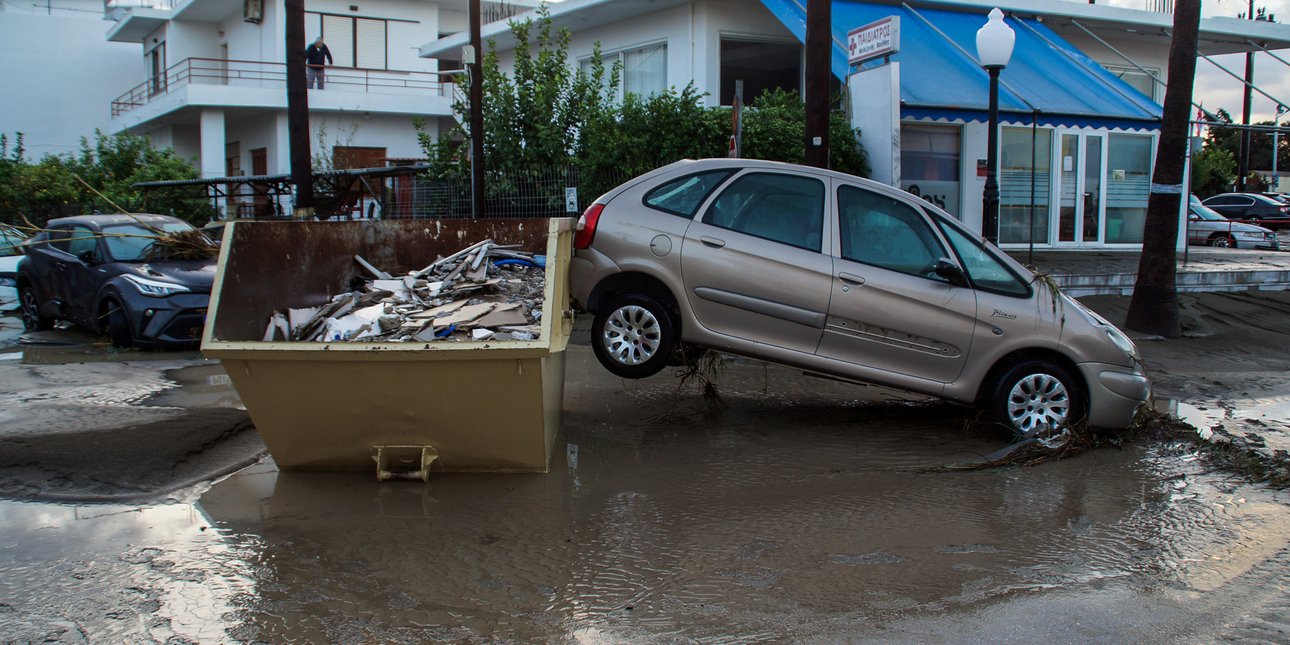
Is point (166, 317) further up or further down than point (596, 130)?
further down

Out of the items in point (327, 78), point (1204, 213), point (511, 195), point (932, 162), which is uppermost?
point (327, 78)

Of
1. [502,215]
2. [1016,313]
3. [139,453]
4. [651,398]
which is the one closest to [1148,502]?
[1016,313]

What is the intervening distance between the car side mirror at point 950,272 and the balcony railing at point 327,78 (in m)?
22.5

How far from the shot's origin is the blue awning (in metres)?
14.4

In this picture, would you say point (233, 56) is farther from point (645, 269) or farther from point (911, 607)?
point (911, 607)

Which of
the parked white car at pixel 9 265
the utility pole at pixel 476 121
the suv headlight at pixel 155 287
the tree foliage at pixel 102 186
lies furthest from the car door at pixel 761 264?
the tree foliage at pixel 102 186

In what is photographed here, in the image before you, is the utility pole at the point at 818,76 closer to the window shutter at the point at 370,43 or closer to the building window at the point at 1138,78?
the building window at the point at 1138,78

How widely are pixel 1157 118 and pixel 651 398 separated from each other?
40.2 ft

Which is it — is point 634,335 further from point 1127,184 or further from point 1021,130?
point 1127,184

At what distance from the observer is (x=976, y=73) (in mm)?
15852

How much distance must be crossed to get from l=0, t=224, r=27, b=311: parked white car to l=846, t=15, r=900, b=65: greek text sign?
12.5m

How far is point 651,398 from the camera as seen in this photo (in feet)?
27.6

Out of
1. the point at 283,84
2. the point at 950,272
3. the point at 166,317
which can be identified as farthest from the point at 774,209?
the point at 283,84

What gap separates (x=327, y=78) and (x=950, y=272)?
81.5 ft
